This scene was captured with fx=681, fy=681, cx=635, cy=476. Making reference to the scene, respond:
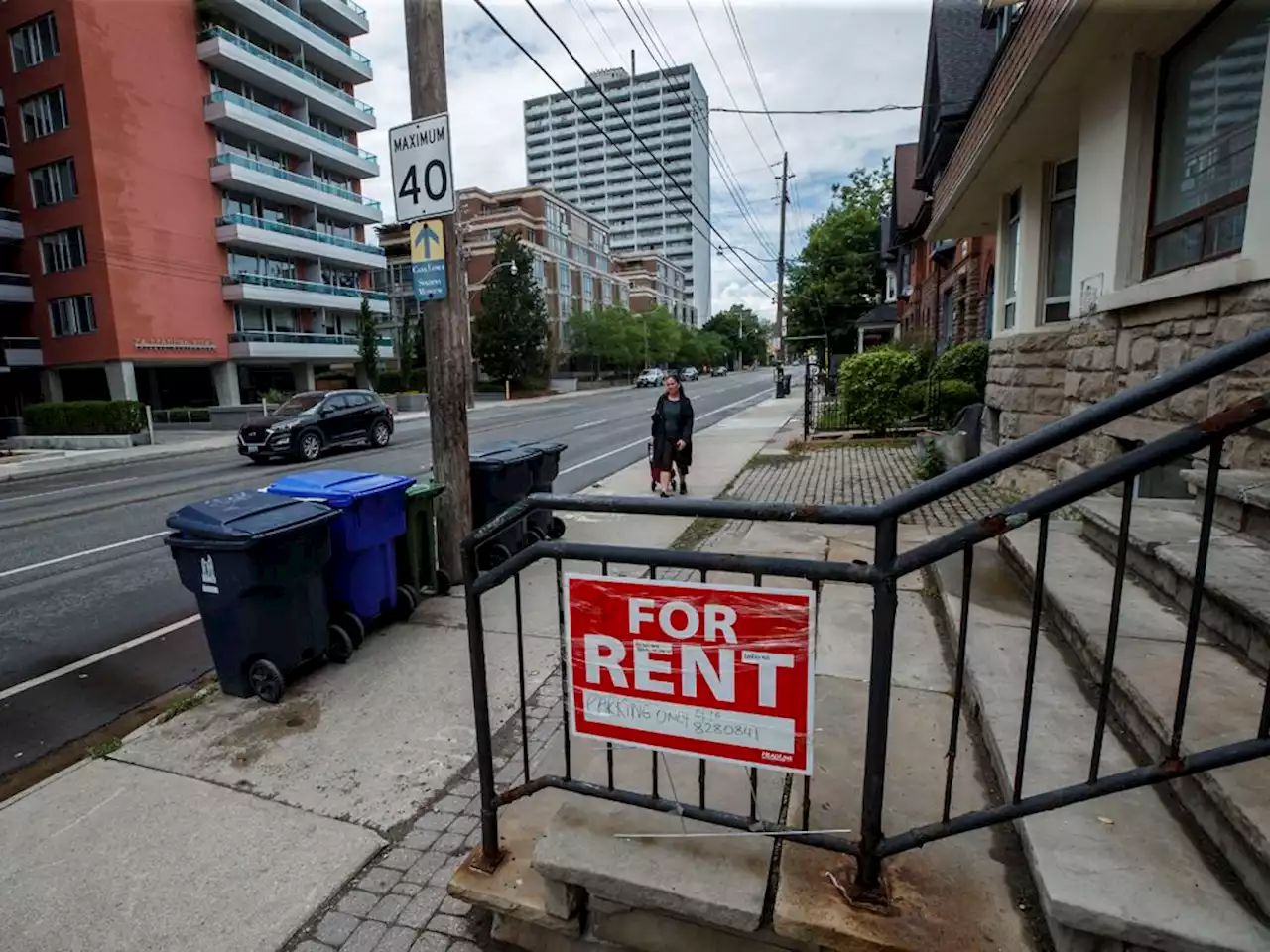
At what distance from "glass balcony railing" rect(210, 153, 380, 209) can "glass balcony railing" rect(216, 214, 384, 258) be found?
2.33 m

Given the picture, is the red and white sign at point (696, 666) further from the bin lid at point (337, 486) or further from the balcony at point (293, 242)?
the balcony at point (293, 242)

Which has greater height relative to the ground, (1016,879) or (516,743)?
(1016,879)

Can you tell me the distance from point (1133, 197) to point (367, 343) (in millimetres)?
38963

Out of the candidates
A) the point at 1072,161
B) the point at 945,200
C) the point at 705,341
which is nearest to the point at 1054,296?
the point at 1072,161

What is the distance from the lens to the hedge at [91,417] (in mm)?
22297

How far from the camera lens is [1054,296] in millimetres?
7492

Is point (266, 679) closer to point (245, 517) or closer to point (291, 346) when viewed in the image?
point (245, 517)

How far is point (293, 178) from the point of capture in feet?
120

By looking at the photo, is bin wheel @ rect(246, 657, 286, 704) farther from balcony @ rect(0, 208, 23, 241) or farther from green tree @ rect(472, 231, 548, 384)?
green tree @ rect(472, 231, 548, 384)

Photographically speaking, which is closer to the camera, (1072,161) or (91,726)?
(91,726)

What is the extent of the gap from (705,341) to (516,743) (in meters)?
92.5

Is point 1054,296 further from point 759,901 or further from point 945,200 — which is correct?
point 759,901

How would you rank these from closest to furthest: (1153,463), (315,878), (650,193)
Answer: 1. (1153,463)
2. (315,878)
3. (650,193)

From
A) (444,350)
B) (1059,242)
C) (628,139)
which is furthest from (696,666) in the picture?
(628,139)
